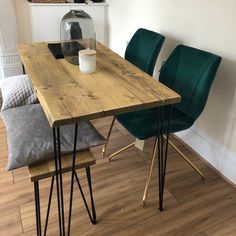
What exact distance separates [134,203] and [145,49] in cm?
115

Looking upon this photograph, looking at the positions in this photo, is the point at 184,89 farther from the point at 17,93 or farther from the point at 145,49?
the point at 17,93

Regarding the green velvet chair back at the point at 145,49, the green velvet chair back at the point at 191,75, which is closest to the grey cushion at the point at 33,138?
the green velvet chair back at the point at 191,75

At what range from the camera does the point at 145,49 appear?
2.12m

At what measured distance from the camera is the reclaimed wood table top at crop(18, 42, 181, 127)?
1.12m

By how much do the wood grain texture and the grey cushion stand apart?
3cm

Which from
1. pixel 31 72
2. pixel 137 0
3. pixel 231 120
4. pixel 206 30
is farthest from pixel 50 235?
pixel 137 0

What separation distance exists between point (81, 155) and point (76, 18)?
1.17m

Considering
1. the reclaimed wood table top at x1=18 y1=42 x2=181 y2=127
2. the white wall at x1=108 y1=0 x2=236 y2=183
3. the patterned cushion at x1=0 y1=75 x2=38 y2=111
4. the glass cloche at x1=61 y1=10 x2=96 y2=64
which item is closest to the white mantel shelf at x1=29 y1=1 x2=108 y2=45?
the white wall at x1=108 y1=0 x2=236 y2=183

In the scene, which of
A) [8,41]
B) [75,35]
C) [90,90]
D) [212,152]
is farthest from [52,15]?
[212,152]

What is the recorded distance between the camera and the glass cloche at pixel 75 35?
1775 mm

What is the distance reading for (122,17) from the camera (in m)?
2.90

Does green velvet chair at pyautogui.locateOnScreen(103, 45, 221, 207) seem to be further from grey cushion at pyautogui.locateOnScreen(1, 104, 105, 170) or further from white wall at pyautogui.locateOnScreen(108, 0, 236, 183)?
grey cushion at pyautogui.locateOnScreen(1, 104, 105, 170)

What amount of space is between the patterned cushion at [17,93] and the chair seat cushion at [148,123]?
0.64 meters

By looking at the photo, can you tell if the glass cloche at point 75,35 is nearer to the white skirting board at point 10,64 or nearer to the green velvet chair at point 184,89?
the green velvet chair at point 184,89
